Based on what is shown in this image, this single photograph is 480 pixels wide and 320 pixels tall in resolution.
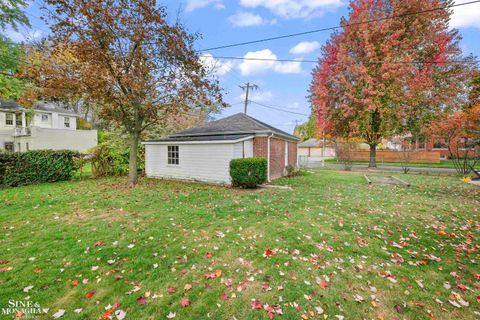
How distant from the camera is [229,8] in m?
10.6

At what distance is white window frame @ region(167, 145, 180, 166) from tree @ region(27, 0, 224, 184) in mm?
2232

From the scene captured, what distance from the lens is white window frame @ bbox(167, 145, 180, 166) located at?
38.0 ft

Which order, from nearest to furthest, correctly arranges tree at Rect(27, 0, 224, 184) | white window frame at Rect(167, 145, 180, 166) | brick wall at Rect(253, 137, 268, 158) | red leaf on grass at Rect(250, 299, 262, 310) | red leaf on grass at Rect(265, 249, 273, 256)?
red leaf on grass at Rect(250, 299, 262, 310) < red leaf on grass at Rect(265, 249, 273, 256) < tree at Rect(27, 0, 224, 184) < brick wall at Rect(253, 137, 268, 158) < white window frame at Rect(167, 145, 180, 166)

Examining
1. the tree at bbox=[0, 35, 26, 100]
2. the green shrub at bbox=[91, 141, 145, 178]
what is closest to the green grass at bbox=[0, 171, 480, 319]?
the green shrub at bbox=[91, 141, 145, 178]

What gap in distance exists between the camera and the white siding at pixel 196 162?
993 centimetres

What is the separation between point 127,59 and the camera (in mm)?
8320

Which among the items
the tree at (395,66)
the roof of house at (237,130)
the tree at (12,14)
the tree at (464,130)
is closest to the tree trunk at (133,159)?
the roof of house at (237,130)

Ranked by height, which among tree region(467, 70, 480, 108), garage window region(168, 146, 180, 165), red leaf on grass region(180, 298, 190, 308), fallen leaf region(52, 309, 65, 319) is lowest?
red leaf on grass region(180, 298, 190, 308)

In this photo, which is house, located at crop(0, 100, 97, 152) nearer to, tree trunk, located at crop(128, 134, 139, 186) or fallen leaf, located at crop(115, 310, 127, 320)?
tree trunk, located at crop(128, 134, 139, 186)

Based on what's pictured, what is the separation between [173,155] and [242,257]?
30.7 ft

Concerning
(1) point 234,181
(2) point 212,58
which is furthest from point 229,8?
(1) point 234,181

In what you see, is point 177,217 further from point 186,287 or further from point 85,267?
point 186,287

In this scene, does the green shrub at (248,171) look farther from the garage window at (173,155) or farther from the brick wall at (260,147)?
the garage window at (173,155)

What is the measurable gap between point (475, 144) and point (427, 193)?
6.55 m
